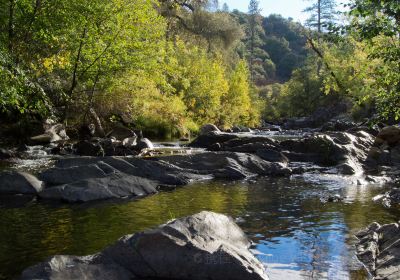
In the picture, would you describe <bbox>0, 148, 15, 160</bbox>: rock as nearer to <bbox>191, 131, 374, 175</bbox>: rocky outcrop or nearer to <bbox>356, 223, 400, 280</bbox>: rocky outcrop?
<bbox>191, 131, 374, 175</bbox>: rocky outcrop

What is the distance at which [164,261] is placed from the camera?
22.2 feet

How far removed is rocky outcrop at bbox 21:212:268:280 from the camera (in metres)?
6.29

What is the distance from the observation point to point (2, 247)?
26.8 feet

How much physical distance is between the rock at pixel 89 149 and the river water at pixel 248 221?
25.4ft

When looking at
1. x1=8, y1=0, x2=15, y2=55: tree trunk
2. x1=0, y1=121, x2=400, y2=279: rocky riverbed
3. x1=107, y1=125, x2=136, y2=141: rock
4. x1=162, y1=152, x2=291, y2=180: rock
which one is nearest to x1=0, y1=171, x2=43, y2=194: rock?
x1=0, y1=121, x2=400, y2=279: rocky riverbed

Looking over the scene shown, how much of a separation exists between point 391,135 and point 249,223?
1582 cm

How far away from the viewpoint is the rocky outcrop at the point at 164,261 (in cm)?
629

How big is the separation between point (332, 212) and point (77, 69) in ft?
57.5

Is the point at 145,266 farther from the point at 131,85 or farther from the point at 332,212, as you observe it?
the point at 131,85

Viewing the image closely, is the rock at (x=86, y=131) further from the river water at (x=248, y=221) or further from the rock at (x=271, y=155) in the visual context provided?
the river water at (x=248, y=221)

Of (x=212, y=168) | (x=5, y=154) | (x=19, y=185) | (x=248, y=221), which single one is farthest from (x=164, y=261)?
(x=5, y=154)

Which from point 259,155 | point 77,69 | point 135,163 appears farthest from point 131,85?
point 135,163

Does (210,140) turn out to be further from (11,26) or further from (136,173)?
(11,26)

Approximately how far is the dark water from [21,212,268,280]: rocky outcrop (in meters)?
0.75
